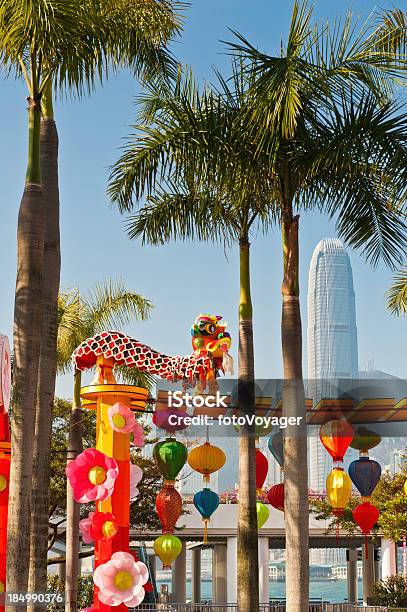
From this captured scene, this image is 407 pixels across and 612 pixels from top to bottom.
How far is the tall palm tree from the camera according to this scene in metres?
10.4

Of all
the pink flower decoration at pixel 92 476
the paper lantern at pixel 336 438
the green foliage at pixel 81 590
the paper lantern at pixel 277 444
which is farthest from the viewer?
the green foliage at pixel 81 590

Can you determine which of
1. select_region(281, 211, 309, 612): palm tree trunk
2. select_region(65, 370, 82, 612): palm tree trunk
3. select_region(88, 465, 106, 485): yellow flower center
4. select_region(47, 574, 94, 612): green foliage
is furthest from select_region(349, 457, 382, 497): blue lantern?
select_region(47, 574, 94, 612): green foliage

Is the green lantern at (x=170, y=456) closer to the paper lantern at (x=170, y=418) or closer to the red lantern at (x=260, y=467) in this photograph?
the paper lantern at (x=170, y=418)

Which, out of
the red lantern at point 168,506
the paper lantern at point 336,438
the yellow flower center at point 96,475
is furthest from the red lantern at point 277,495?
the yellow flower center at point 96,475

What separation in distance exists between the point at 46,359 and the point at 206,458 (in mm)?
2629

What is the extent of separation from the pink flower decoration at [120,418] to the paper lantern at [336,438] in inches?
116

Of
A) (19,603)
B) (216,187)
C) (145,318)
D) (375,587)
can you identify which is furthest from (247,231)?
(375,587)

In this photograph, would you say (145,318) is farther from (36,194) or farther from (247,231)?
(36,194)

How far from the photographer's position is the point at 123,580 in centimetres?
1063

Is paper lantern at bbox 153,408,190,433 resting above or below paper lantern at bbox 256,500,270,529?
above

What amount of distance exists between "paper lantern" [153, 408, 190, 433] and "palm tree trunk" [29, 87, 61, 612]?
1.52 m

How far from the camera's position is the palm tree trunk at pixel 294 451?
32.7ft

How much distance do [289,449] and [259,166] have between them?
130 inches

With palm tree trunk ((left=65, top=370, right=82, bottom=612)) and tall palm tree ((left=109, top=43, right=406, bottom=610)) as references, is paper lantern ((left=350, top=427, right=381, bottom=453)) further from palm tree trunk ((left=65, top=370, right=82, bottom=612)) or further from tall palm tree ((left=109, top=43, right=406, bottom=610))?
palm tree trunk ((left=65, top=370, right=82, bottom=612))
